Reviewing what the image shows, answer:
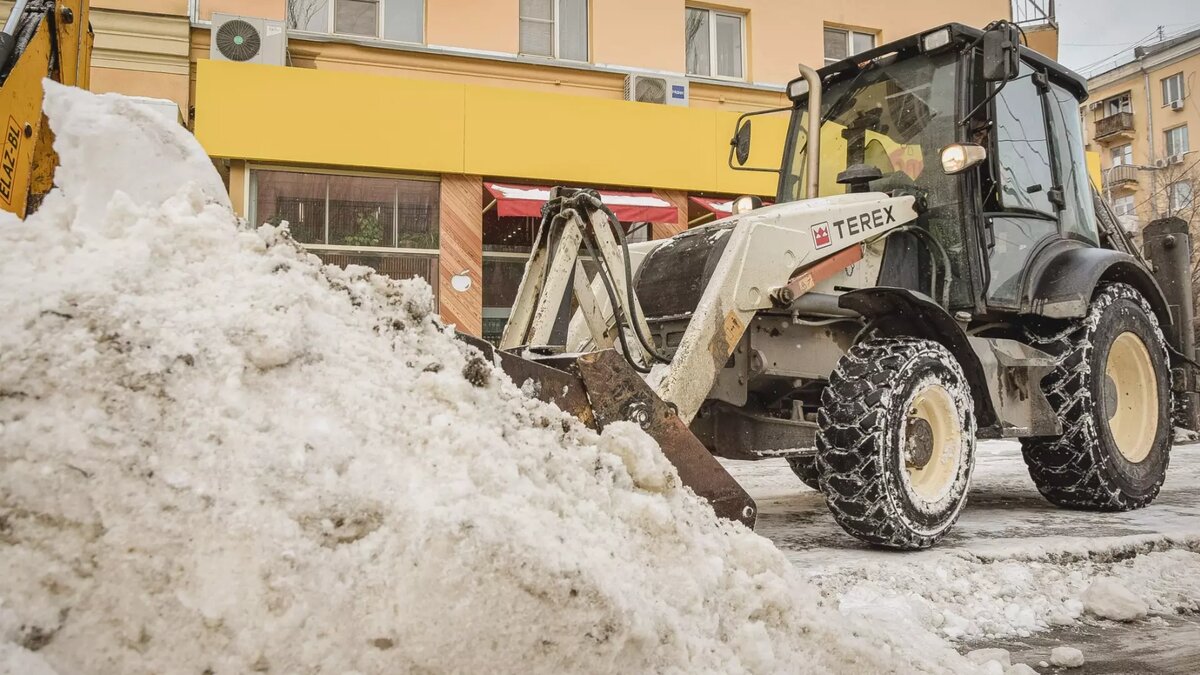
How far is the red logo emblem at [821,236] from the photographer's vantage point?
4703 millimetres

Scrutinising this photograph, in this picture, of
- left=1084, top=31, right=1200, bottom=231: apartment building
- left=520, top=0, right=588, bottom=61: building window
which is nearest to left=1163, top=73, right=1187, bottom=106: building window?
left=1084, top=31, right=1200, bottom=231: apartment building

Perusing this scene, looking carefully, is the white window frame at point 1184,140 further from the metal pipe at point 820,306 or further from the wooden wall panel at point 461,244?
the metal pipe at point 820,306

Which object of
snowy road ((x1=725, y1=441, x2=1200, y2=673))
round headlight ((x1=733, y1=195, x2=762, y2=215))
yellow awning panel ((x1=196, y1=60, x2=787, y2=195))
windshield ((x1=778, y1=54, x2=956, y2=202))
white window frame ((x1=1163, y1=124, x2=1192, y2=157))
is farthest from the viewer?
white window frame ((x1=1163, y1=124, x2=1192, y2=157))

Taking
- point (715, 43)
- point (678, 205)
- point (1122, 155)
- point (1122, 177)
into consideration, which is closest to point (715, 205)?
point (678, 205)

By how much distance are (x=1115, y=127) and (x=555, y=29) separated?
34.7 meters

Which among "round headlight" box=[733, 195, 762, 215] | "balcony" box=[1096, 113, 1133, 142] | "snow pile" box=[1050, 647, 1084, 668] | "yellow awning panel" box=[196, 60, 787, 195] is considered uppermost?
"balcony" box=[1096, 113, 1133, 142]

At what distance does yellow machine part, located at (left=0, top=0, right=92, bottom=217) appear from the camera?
3447mm

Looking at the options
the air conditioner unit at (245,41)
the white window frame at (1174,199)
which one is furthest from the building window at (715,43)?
the white window frame at (1174,199)

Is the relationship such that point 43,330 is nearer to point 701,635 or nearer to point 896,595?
point 701,635

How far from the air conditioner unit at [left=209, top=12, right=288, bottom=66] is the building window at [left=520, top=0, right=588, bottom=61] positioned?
3.42m

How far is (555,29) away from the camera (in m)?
12.9

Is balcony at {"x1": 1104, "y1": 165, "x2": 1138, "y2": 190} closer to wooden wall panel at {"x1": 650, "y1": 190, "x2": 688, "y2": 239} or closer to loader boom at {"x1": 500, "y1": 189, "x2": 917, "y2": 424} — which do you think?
wooden wall panel at {"x1": 650, "y1": 190, "x2": 688, "y2": 239}

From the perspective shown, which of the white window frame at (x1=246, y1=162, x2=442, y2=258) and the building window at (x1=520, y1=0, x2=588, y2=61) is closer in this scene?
the white window frame at (x1=246, y1=162, x2=442, y2=258)

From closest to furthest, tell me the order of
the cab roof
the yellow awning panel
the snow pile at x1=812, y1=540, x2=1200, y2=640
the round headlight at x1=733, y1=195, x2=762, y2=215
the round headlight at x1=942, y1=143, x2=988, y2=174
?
the snow pile at x1=812, y1=540, x2=1200, y2=640 < the round headlight at x1=942, y1=143, x2=988, y2=174 < the cab roof < the round headlight at x1=733, y1=195, x2=762, y2=215 < the yellow awning panel
